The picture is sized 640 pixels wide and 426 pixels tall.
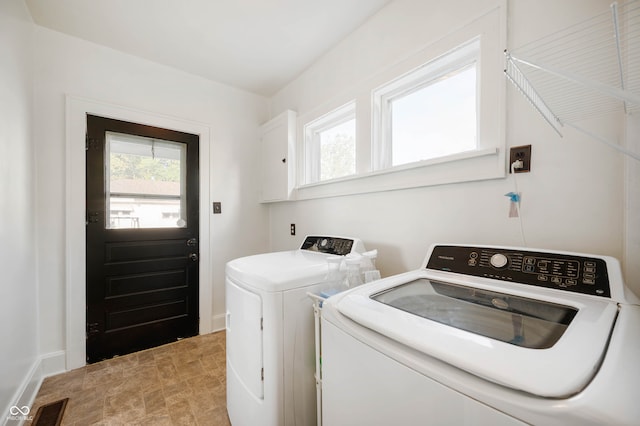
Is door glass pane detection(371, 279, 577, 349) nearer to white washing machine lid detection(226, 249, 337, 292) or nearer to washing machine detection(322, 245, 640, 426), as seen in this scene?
washing machine detection(322, 245, 640, 426)

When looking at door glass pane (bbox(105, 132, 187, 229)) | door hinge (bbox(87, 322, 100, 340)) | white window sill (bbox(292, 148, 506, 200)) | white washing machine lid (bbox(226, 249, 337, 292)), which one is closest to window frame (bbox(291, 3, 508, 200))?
white window sill (bbox(292, 148, 506, 200))

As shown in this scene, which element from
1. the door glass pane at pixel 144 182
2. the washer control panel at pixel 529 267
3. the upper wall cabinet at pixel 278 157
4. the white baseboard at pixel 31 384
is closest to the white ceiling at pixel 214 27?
the upper wall cabinet at pixel 278 157

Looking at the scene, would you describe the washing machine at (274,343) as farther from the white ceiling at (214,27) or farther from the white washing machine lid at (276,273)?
the white ceiling at (214,27)

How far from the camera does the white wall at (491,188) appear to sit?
976 millimetres

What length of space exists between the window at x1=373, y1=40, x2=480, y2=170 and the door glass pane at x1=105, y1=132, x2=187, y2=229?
6.34 ft

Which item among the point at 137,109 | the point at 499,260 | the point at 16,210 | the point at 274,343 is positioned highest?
the point at 137,109

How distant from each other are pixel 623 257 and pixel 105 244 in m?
3.13

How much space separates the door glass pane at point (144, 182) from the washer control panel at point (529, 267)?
2336 mm

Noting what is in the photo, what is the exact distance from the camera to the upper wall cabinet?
8.23 ft

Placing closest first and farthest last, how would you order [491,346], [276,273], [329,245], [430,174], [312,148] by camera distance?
[491,346] → [276,273] → [430,174] → [329,245] → [312,148]

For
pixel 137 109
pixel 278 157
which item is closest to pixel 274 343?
pixel 278 157

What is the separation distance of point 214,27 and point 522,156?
220cm

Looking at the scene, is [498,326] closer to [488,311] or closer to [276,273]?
[488,311]

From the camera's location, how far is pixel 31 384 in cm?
165
